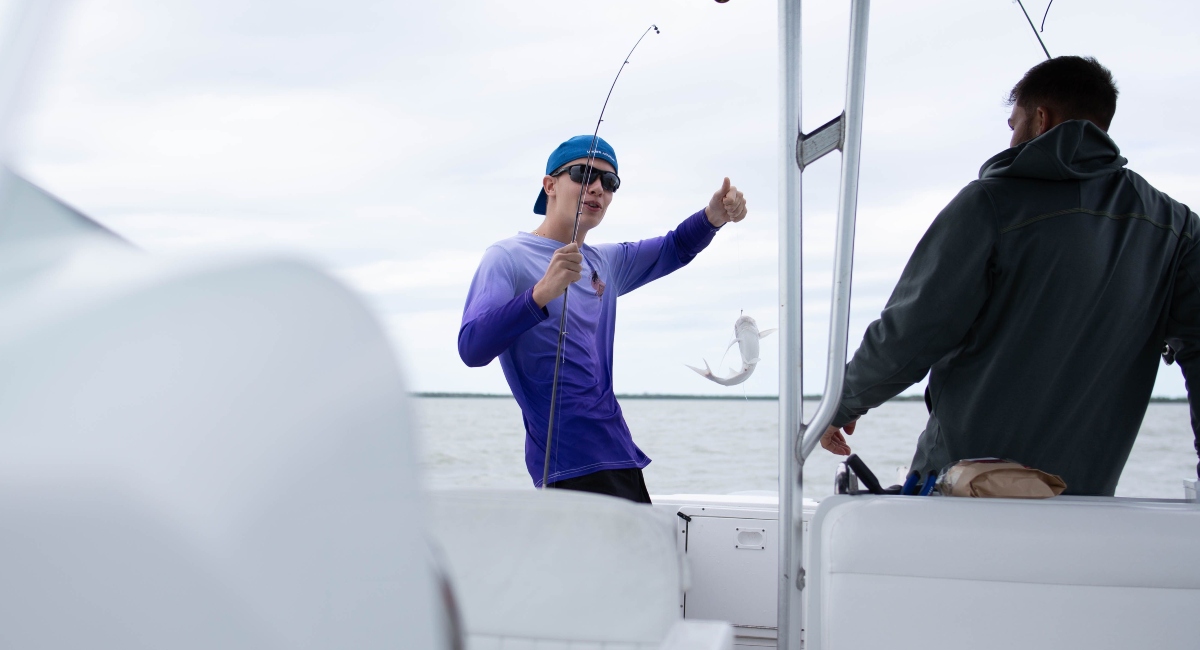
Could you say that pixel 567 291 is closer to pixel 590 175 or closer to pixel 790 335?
pixel 590 175

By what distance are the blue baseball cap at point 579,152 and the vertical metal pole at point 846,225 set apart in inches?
36.5

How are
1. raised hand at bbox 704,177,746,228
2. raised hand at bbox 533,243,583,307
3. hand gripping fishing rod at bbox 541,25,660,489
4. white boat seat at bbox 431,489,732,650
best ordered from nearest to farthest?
white boat seat at bbox 431,489,732,650, raised hand at bbox 533,243,583,307, hand gripping fishing rod at bbox 541,25,660,489, raised hand at bbox 704,177,746,228

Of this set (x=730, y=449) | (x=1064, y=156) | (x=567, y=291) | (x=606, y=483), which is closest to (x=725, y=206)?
(x=567, y=291)

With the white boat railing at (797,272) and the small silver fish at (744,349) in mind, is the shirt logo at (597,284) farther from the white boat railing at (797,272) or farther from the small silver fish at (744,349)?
the white boat railing at (797,272)

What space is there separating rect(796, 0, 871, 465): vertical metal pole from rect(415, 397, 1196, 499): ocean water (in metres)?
4.29

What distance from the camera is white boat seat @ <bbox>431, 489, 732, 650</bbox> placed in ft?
3.00

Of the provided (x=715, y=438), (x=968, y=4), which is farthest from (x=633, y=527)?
(x=715, y=438)

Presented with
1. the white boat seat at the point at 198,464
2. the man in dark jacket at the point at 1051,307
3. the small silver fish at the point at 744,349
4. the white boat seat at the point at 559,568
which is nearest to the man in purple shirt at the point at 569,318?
the small silver fish at the point at 744,349

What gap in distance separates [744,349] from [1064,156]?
102cm

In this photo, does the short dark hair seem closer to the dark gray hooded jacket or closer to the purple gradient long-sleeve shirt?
the dark gray hooded jacket

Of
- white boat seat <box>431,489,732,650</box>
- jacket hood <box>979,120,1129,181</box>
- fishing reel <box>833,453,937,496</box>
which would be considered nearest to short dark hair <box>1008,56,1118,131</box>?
jacket hood <box>979,120,1129,181</box>

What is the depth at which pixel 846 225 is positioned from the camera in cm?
140

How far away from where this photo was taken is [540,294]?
187 centimetres

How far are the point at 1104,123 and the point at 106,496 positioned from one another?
6.32ft
